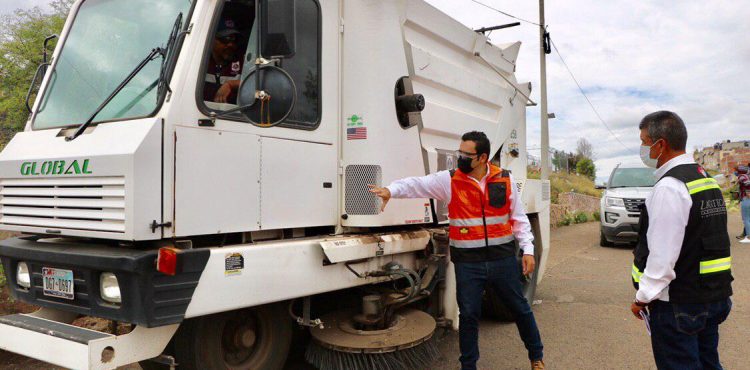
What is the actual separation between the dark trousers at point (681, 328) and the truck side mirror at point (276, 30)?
220 cm

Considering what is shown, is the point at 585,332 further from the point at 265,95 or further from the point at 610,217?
the point at 610,217

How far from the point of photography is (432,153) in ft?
12.7

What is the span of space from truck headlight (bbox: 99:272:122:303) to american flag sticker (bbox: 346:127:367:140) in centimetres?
154

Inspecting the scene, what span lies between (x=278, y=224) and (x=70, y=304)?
107cm

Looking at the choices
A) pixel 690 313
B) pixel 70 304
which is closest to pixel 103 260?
pixel 70 304

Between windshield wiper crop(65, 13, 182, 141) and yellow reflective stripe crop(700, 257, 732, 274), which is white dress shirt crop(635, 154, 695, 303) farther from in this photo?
windshield wiper crop(65, 13, 182, 141)

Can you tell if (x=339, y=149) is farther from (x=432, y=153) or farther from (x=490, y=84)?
(x=490, y=84)

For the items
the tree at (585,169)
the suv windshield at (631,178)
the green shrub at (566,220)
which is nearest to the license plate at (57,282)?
the suv windshield at (631,178)

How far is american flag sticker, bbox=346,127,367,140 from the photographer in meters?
3.25

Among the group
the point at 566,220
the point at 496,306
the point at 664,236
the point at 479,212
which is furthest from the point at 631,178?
the point at 664,236

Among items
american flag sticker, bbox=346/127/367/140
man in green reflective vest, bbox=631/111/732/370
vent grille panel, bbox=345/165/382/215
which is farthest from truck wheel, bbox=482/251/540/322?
man in green reflective vest, bbox=631/111/732/370

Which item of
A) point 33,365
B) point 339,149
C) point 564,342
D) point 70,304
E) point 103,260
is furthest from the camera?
point 564,342

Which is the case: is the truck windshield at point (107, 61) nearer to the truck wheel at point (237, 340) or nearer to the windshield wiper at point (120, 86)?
the windshield wiper at point (120, 86)

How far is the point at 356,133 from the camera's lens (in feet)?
10.7
